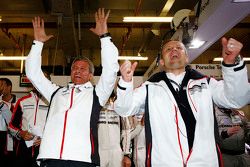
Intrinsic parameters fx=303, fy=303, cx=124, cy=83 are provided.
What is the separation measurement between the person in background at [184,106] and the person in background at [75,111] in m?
0.45

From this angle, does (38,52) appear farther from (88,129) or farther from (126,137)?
(126,137)

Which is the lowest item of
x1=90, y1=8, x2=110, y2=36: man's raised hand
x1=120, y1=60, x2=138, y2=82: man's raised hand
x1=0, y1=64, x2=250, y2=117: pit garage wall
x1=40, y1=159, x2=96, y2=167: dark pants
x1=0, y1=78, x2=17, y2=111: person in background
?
x1=40, y1=159, x2=96, y2=167: dark pants

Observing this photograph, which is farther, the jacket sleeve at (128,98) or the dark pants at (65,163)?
the dark pants at (65,163)

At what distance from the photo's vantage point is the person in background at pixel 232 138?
15.3 feet

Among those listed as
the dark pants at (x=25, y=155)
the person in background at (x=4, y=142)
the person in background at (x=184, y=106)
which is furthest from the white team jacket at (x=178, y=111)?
the person in background at (x=4, y=142)

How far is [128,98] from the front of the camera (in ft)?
7.16

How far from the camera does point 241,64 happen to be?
1995 millimetres

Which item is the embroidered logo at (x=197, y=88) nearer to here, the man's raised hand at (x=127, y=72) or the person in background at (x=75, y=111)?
the man's raised hand at (x=127, y=72)

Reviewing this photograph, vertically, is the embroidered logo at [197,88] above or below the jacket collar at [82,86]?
below

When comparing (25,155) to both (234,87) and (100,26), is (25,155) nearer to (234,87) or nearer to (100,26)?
(100,26)

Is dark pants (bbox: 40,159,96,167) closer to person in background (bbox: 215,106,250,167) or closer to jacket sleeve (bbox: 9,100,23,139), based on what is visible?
jacket sleeve (bbox: 9,100,23,139)

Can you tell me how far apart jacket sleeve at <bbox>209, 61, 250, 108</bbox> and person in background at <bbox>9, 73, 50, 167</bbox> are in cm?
255

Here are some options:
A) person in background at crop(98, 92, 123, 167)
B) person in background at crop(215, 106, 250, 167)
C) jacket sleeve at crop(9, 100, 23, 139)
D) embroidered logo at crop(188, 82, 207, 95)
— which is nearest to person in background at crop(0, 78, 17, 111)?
jacket sleeve at crop(9, 100, 23, 139)

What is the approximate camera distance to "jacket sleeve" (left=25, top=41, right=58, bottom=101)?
116 inches
